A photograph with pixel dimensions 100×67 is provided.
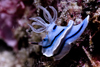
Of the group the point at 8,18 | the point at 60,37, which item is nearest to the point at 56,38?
the point at 60,37

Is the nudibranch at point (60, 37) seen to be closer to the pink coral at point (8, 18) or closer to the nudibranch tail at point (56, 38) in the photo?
the nudibranch tail at point (56, 38)

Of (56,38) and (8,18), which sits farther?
(8,18)

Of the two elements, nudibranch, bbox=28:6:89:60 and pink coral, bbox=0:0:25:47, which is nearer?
nudibranch, bbox=28:6:89:60

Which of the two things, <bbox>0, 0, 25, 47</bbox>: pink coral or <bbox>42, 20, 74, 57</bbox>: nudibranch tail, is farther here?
<bbox>0, 0, 25, 47</bbox>: pink coral

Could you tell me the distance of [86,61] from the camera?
161cm

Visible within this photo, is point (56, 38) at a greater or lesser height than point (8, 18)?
greater

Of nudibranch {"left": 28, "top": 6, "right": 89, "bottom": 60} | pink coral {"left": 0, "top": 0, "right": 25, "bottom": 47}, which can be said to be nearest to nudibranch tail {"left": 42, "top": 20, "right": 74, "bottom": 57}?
nudibranch {"left": 28, "top": 6, "right": 89, "bottom": 60}

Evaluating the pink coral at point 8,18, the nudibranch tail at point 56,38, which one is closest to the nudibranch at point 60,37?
the nudibranch tail at point 56,38

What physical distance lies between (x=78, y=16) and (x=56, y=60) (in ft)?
2.45

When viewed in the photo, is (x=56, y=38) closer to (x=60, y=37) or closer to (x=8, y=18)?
(x=60, y=37)

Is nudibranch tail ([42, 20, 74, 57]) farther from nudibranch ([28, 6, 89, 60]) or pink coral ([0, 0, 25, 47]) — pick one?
pink coral ([0, 0, 25, 47])

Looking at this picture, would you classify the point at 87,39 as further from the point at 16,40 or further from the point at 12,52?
the point at 12,52

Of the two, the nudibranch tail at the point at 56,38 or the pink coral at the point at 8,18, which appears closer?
the nudibranch tail at the point at 56,38

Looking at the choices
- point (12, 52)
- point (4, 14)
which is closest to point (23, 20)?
point (4, 14)
